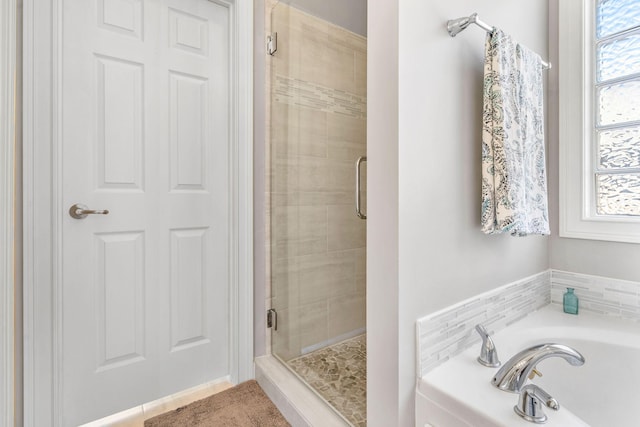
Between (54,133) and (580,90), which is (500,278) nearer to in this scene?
(580,90)

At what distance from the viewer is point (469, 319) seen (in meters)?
1.09

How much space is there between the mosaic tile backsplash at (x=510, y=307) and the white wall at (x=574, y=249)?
4 centimetres

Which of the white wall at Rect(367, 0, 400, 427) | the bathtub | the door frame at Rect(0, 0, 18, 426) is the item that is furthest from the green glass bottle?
the door frame at Rect(0, 0, 18, 426)

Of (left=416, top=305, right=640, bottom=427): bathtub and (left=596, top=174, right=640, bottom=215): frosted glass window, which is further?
(left=596, top=174, right=640, bottom=215): frosted glass window

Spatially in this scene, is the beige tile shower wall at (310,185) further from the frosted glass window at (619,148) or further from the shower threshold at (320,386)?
the frosted glass window at (619,148)

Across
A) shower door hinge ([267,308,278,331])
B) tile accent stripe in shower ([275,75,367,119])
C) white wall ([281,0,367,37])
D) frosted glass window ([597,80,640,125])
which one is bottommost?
shower door hinge ([267,308,278,331])

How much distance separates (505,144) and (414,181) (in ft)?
1.23

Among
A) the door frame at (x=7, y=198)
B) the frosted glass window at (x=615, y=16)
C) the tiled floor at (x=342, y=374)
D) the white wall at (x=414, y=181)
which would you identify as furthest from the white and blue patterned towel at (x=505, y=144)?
the door frame at (x=7, y=198)

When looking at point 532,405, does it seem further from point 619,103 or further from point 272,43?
point 272,43

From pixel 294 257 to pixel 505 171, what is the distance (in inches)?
40.5

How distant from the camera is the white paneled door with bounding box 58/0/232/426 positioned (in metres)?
1.32

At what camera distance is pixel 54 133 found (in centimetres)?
126

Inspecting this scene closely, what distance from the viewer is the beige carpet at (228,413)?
1344 mm

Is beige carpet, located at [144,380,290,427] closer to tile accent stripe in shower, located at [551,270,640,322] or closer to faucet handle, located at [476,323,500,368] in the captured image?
faucet handle, located at [476,323,500,368]
